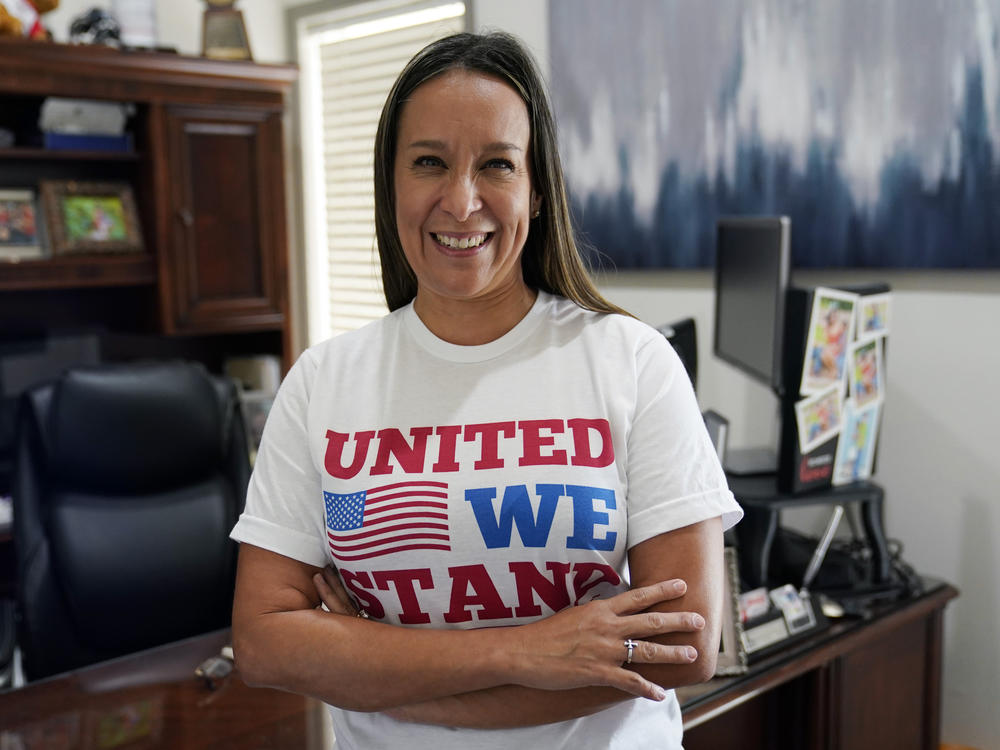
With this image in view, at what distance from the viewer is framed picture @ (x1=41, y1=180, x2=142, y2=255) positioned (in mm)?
3117

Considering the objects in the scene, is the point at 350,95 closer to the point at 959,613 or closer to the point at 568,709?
the point at 959,613

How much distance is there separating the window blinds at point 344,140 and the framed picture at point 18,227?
3.63ft

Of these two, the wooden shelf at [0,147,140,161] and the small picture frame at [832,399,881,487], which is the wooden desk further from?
the wooden shelf at [0,147,140,161]

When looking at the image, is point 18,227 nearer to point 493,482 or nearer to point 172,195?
point 172,195

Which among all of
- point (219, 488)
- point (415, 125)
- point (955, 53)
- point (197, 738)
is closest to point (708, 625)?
point (415, 125)

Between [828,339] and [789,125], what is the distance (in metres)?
0.70

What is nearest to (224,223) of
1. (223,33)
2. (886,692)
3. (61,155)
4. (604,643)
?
(61,155)

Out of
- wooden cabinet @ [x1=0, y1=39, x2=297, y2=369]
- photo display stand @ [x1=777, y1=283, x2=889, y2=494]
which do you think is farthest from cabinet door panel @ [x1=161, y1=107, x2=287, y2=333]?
photo display stand @ [x1=777, y1=283, x2=889, y2=494]

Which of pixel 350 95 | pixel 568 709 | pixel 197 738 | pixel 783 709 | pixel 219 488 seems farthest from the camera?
pixel 350 95

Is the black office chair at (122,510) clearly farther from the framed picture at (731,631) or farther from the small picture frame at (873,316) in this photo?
the small picture frame at (873,316)

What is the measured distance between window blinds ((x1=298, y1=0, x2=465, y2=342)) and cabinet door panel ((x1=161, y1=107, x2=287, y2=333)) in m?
0.39

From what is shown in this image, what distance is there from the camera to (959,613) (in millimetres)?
2221

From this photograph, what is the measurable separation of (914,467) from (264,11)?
3007 millimetres

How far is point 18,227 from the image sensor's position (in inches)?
122
